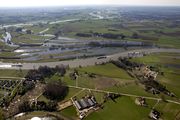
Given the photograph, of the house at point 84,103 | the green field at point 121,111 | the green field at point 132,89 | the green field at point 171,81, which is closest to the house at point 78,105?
the house at point 84,103

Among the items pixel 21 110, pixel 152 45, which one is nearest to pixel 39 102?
pixel 21 110

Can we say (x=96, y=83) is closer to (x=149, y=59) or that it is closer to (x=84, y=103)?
(x=84, y=103)

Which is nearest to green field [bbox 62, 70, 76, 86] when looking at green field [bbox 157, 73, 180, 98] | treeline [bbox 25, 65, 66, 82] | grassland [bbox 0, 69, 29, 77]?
treeline [bbox 25, 65, 66, 82]

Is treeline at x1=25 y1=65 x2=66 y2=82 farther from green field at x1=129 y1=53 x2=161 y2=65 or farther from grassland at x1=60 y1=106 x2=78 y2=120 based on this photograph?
green field at x1=129 y1=53 x2=161 y2=65

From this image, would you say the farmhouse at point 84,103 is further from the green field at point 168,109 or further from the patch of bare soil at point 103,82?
the green field at point 168,109

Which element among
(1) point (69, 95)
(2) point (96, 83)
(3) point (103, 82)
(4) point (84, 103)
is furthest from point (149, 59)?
(1) point (69, 95)

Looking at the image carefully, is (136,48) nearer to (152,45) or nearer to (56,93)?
(152,45)
